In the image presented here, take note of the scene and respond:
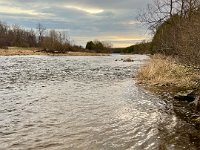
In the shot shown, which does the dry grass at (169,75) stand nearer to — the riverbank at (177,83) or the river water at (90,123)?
the riverbank at (177,83)

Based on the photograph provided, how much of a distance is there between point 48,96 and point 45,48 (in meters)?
91.3

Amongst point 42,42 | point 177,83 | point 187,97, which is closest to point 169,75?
point 177,83

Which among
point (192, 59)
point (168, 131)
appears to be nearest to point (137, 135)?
point (168, 131)

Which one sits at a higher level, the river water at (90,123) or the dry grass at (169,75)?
the dry grass at (169,75)

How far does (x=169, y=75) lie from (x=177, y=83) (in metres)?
1.99

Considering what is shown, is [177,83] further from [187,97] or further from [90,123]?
[90,123]

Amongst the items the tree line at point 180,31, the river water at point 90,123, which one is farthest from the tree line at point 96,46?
the river water at point 90,123

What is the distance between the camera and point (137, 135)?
409 inches

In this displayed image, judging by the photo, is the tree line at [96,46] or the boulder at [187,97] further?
the tree line at [96,46]

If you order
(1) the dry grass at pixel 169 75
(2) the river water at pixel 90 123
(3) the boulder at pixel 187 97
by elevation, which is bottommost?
(2) the river water at pixel 90 123

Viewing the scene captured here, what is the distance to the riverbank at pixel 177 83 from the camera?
14266 millimetres

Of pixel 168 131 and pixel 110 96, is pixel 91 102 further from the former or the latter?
pixel 168 131

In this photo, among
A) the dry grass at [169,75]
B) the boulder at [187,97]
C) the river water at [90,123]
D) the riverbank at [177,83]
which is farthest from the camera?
the dry grass at [169,75]

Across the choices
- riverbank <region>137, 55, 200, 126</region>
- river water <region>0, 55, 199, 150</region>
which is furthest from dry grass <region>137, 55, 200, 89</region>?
river water <region>0, 55, 199, 150</region>
